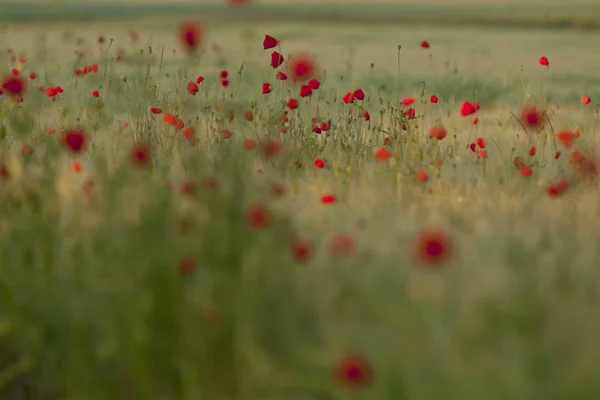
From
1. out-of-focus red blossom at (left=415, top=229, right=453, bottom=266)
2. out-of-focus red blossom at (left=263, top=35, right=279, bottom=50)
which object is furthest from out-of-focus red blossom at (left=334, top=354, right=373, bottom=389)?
out-of-focus red blossom at (left=263, top=35, right=279, bottom=50)

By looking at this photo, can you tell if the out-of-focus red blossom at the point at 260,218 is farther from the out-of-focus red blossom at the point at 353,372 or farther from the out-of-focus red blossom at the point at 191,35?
the out-of-focus red blossom at the point at 191,35

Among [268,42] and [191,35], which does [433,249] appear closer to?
[191,35]

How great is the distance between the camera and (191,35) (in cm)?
229

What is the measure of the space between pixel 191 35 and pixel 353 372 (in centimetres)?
133

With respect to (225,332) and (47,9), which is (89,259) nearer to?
(225,332)

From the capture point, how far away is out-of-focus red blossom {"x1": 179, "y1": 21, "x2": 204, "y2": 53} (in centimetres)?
229

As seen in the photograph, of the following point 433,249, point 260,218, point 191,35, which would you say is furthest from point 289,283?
point 191,35

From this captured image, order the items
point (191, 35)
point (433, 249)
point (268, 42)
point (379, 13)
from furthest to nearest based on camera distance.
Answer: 1. point (379, 13)
2. point (268, 42)
3. point (191, 35)
4. point (433, 249)

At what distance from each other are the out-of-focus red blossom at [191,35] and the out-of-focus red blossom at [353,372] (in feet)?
4.00

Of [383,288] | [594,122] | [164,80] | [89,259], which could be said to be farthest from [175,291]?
[164,80]

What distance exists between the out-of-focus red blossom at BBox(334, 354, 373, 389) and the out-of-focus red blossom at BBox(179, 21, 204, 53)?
122 cm

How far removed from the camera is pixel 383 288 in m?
1.52

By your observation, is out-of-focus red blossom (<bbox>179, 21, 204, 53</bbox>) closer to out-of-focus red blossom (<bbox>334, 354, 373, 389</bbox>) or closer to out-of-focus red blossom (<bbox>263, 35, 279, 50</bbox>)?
out-of-focus red blossom (<bbox>263, 35, 279, 50</bbox>)

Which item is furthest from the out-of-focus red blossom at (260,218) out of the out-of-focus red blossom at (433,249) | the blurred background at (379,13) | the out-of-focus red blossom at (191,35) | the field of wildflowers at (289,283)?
the blurred background at (379,13)
